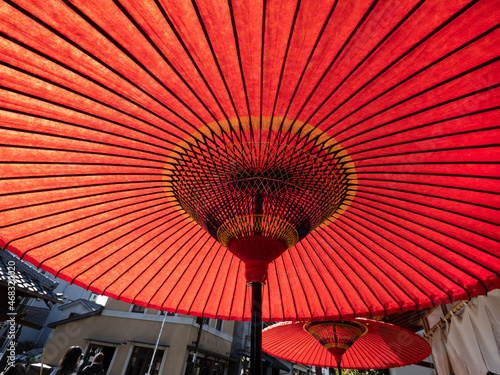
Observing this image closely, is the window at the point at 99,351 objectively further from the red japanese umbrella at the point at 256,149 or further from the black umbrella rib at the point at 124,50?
the black umbrella rib at the point at 124,50

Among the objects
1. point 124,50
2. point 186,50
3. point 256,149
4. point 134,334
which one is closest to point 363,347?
point 256,149

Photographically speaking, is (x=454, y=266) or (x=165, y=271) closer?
(x=454, y=266)

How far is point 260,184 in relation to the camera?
5.25 feet

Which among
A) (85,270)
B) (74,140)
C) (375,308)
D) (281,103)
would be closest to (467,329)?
(375,308)

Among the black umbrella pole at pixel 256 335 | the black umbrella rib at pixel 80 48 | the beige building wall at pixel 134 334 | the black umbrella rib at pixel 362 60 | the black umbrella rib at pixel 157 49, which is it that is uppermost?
the beige building wall at pixel 134 334

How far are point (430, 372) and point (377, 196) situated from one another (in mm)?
11380

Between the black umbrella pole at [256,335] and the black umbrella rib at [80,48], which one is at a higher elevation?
the black umbrella rib at [80,48]

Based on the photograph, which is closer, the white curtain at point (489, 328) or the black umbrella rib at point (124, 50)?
the black umbrella rib at point (124, 50)

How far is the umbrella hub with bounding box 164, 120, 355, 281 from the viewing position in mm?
1556

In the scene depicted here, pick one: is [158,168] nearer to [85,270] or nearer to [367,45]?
[85,270]

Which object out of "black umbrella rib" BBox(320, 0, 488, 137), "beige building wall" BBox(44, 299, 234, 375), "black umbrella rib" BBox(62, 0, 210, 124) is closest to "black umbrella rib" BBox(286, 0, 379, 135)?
"black umbrella rib" BBox(320, 0, 488, 137)

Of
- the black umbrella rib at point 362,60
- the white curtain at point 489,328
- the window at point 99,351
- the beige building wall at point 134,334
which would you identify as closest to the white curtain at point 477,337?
the white curtain at point 489,328

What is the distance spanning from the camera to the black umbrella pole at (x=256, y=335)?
4.35ft

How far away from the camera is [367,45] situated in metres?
1.13
